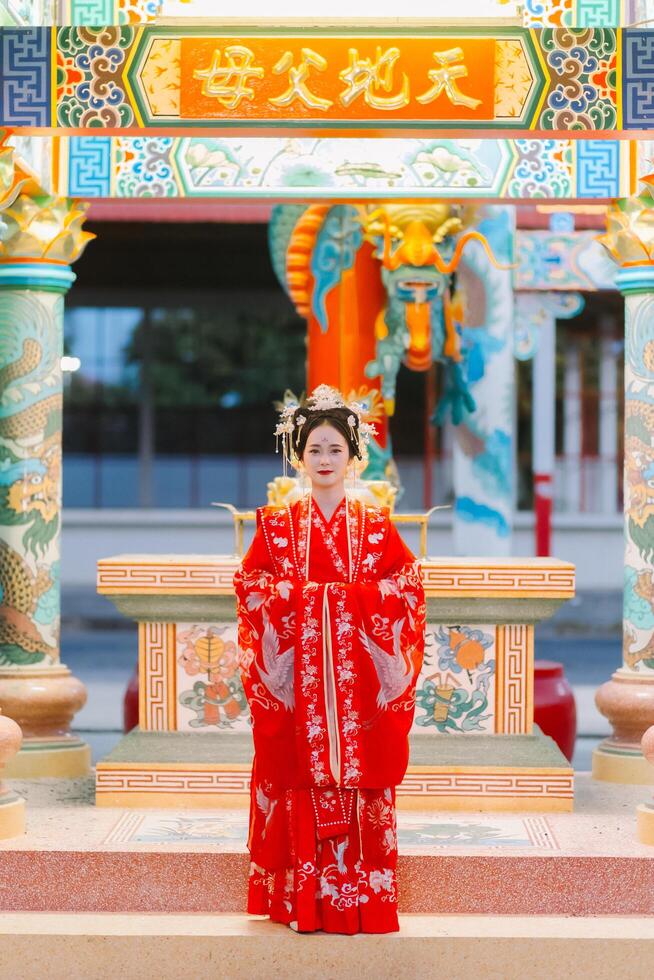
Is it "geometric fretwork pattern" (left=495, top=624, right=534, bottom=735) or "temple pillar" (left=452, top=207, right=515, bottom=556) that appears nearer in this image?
"geometric fretwork pattern" (left=495, top=624, right=534, bottom=735)

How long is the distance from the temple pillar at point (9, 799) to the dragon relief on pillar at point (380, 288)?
2.91 metres

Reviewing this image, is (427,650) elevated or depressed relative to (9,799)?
elevated

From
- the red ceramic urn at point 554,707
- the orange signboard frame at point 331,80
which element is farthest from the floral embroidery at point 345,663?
the red ceramic urn at point 554,707

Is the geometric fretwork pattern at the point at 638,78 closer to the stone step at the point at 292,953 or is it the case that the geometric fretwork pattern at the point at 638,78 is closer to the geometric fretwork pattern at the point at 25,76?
the geometric fretwork pattern at the point at 25,76

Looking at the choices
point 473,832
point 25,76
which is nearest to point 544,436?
point 473,832

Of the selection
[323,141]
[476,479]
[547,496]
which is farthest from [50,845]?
[547,496]

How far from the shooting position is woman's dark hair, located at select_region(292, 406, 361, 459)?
4.91 m

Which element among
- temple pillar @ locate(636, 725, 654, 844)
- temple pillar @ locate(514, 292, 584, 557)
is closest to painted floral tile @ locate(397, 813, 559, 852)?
temple pillar @ locate(636, 725, 654, 844)

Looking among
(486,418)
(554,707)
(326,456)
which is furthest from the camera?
(486,418)

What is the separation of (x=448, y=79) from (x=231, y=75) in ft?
2.45

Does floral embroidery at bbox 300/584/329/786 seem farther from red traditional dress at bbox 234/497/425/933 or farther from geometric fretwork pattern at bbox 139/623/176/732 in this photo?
geometric fretwork pattern at bbox 139/623/176/732

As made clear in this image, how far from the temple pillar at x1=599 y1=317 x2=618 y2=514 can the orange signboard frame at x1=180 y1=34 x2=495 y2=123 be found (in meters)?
11.4

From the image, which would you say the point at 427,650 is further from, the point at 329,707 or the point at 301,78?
the point at 301,78

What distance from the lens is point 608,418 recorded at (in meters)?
17.1
